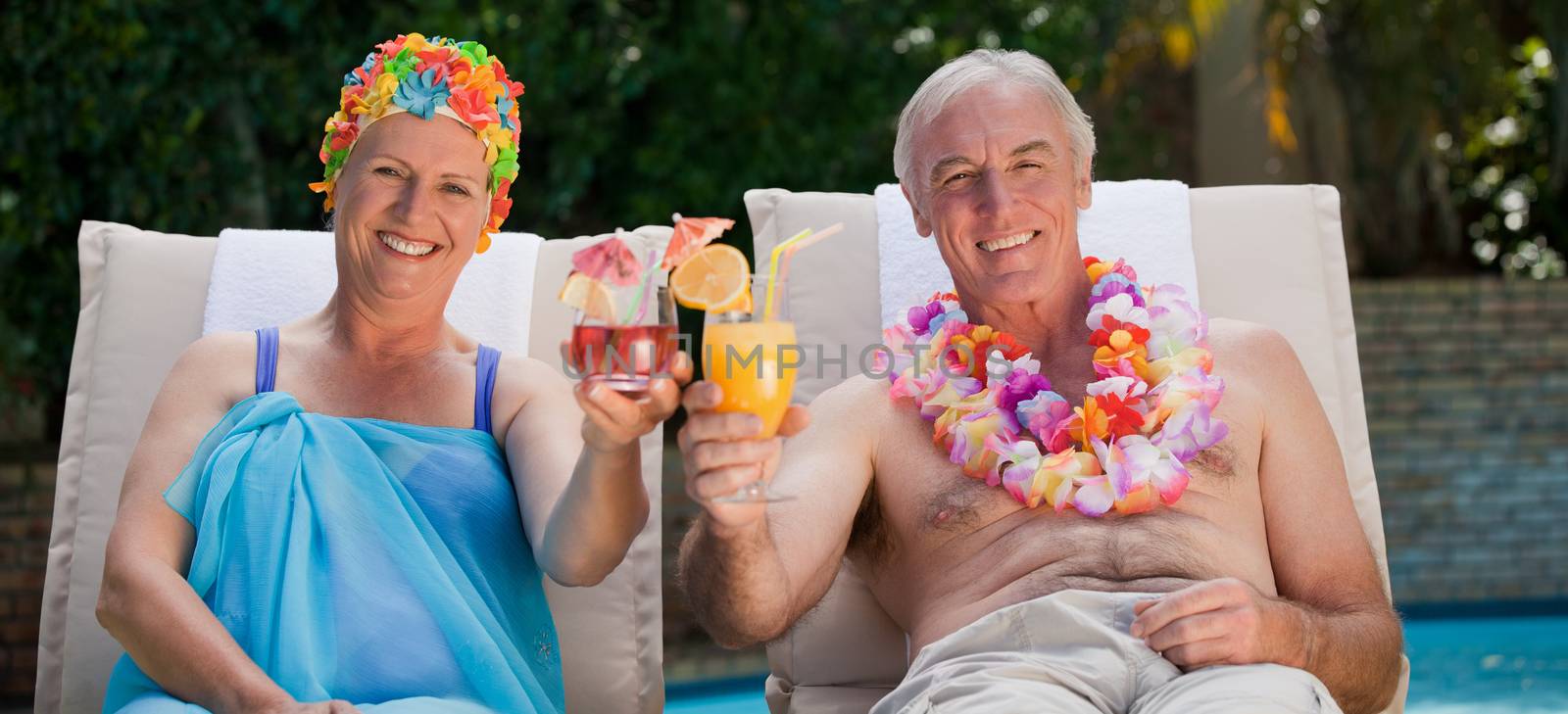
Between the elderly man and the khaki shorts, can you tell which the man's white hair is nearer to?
the elderly man

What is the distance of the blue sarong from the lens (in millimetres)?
2209

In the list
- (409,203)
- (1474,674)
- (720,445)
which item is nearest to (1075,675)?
(720,445)

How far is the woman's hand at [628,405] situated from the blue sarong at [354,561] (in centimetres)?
58

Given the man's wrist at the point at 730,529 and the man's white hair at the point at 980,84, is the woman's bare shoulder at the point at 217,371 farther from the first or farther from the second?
the man's white hair at the point at 980,84

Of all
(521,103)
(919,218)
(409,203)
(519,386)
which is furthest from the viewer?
(521,103)

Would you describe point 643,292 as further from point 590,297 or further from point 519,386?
point 519,386

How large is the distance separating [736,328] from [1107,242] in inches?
58.0

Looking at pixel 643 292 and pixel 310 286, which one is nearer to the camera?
pixel 643 292

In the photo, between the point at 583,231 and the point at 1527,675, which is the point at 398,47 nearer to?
the point at 583,231

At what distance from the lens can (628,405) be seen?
178 centimetres

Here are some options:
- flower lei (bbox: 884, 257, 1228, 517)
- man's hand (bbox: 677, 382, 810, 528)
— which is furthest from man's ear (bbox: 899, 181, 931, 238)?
man's hand (bbox: 677, 382, 810, 528)

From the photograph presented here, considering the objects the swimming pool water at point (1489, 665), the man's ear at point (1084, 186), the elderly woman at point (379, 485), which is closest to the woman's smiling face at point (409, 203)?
the elderly woman at point (379, 485)

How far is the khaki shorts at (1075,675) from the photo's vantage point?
205cm

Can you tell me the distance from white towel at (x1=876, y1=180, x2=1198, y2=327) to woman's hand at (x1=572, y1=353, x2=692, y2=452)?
124 centimetres
